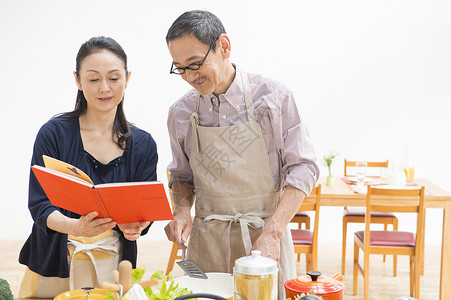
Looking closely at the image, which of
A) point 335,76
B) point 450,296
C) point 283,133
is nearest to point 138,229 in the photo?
point 283,133

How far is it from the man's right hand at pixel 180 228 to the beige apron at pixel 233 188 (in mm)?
65

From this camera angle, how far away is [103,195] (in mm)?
1300

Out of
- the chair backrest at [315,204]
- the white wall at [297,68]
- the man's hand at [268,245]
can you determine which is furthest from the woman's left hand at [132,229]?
the white wall at [297,68]

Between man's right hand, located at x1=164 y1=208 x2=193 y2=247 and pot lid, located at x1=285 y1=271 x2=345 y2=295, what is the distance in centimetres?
54

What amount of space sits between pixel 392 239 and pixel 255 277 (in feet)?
8.89

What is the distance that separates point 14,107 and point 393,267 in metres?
4.34

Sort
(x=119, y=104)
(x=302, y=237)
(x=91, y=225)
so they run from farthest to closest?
(x=302, y=237) → (x=119, y=104) → (x=91, y=225)

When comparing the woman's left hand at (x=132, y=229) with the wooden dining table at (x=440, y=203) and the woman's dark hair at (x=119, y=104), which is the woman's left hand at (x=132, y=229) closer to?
the woman's dark hair at (x=119, y=104)

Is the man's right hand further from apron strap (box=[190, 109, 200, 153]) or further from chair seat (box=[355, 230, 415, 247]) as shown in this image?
chair seat (box=[355, 230, 415, 247])

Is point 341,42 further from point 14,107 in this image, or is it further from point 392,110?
point 14,107

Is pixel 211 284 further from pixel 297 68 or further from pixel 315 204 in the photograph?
pixel 297 68

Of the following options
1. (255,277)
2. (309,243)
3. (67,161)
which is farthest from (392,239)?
(255,277)

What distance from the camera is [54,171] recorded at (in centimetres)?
131

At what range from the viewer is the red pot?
3.59 ft
